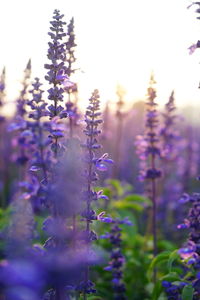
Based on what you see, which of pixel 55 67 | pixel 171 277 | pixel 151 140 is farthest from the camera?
pixel 151 140

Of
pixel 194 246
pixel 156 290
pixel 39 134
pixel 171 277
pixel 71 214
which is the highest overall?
pixel 39 134

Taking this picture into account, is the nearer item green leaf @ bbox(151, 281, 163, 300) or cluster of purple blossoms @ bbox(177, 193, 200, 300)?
cluster of purple blossoms @ bbox(177, 193, 200, 300)

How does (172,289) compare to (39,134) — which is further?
(172,289)

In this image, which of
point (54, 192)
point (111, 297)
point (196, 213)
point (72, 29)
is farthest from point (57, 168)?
point (111, 297)

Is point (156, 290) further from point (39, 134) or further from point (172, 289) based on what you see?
point (39, 134)

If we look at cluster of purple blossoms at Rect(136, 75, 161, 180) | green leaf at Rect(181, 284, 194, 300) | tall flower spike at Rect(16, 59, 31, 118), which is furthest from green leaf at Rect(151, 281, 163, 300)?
tall flower spike at Rect(16, 59, 31, 118)

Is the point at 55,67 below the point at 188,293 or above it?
above

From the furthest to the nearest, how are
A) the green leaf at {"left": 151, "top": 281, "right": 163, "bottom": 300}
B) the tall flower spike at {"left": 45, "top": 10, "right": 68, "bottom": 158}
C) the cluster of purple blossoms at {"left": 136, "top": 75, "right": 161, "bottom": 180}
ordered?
1. the cluster of purple blossoms at {"left": 136, "top": 75, "right": 161, "bottom": 180}
2. the green leaf at {"left": 151, "top": 281, "right": 163, "bottom": 300}
3. the tall flower spike at {"left": 45, "top": 10, "right": 68, "bottom": 158}

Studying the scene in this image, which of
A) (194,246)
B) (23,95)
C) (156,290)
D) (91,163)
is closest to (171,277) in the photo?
(156,290)

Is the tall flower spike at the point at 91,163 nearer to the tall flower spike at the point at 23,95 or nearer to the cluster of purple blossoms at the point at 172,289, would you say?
the cluster of purple blossoms at the point at 172,289

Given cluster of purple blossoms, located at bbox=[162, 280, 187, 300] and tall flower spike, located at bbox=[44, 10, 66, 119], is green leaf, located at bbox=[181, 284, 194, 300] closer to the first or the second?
cluster of purple blossoms, located at bbox=[162, 280, 187, 300]

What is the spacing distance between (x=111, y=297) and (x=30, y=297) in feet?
16.3

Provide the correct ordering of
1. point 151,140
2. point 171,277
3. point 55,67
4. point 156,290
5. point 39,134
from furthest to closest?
point 151,140 → point 156,290 → point 171,277 → point 55,67 → point 39,134

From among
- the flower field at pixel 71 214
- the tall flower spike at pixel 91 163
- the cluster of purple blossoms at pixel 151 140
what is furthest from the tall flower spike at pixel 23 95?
the tall flower spike at pixel 91 163
